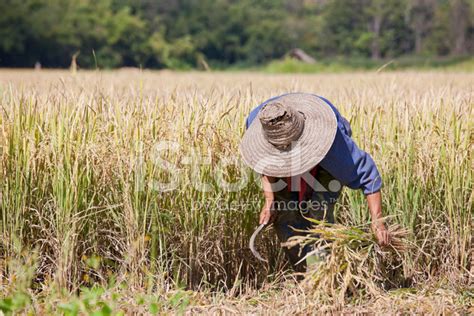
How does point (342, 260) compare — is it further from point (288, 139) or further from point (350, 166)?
point (288, 139)

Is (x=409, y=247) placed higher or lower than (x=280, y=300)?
higher

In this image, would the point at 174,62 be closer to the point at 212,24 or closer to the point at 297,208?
the point at 212,24

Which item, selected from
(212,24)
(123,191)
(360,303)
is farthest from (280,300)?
(212,24)

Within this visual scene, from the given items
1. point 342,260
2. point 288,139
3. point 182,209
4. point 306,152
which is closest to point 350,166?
point 306,152

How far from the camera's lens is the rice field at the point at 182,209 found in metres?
3.83

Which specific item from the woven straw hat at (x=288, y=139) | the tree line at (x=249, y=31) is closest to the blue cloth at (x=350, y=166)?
the woven straw hat at (x=288, y=139)

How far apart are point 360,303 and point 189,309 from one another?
90cm

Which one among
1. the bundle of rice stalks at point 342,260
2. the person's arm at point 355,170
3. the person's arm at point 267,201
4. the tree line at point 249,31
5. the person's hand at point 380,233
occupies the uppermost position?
the tree line at point 249,31

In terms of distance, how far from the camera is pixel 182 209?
399 centimetres

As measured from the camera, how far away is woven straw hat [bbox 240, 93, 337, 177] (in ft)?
11.0

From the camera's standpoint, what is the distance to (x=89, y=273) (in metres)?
4.00

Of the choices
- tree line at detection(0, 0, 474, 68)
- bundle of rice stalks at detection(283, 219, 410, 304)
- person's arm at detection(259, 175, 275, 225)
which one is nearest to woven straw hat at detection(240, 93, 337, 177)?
person's arm at detection(259, 175, 275, 225)

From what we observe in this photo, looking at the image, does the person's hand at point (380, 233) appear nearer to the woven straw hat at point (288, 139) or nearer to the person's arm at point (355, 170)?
the person's arm at point (355, 170)

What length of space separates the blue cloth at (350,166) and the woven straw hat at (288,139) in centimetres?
10
